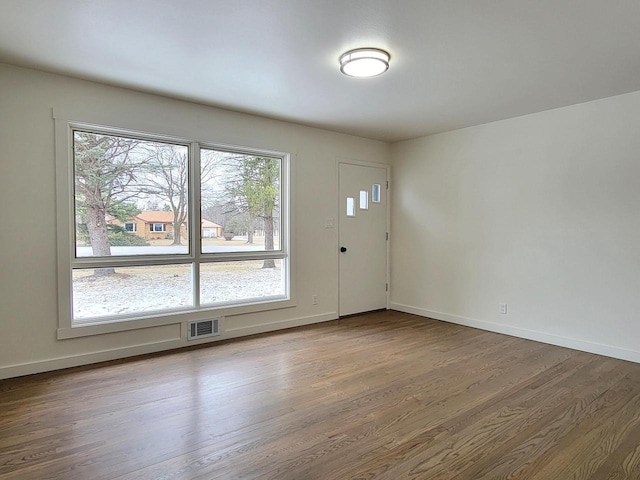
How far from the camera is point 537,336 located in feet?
13.6

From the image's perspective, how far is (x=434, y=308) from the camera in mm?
5219

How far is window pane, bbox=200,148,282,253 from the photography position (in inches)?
164

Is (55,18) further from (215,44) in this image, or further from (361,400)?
(361,400)

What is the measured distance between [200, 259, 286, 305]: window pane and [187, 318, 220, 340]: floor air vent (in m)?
0.22

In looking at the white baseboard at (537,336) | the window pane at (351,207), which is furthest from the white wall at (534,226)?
the window pane at (351,207)

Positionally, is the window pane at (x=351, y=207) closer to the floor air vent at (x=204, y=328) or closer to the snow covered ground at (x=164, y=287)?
the snow covered ground at (x=164, y=287)

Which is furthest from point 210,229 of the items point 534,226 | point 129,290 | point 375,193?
point 534,226

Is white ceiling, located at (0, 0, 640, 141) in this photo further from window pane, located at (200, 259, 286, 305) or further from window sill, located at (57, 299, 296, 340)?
window sill, located at (57, 299, 296, 340)

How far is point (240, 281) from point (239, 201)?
3.08 ft

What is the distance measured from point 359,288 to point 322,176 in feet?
5.64

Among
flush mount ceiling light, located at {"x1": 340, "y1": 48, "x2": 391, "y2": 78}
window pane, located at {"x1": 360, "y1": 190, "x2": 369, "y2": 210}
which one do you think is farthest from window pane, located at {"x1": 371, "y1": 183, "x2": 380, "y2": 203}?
flush mount ceiling light, located at {"x1": 340, "y1": 48, "x2": 391, "y2": 78}

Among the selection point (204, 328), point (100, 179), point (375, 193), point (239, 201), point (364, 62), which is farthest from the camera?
point (375, 193)

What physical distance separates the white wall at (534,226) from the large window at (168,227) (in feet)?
6.78

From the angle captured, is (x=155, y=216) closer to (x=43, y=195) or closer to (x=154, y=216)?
(x=154, y=216)
